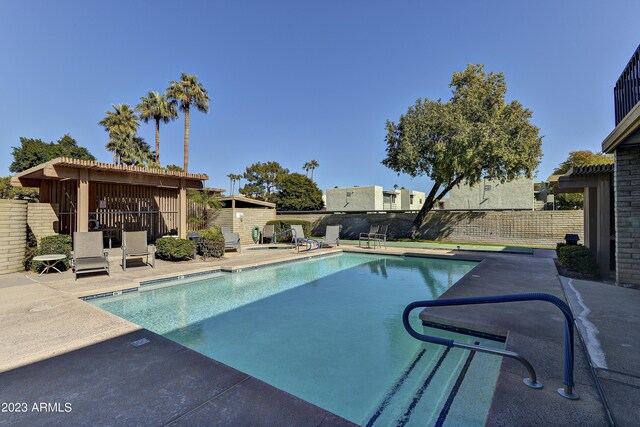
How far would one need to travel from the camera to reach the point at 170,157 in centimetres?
3984

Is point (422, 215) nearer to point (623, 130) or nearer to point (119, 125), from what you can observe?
point (623, 130)

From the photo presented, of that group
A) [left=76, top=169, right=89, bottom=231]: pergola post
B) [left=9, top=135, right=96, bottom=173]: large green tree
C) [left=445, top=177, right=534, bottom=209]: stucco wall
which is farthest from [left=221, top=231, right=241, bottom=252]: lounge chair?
[left=9, top=135, right=96, bottom=173]: large green tree

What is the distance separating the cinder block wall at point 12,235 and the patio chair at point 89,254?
176 cm


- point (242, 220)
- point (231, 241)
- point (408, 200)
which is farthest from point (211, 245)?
point (408, 200)

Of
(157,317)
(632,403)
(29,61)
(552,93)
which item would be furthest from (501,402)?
(29,61)

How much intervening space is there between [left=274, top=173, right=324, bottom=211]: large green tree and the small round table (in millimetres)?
35331

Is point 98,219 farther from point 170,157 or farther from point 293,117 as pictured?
point 170,157

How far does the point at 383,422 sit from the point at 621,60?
48.5 ft

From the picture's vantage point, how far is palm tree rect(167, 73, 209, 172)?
22141mm

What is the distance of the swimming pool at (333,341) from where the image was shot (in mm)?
2807

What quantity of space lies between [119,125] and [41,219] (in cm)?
1967

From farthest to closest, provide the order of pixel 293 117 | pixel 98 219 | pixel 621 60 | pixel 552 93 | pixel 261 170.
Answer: pixel 261 170, pixel 293 117, pixel 552 93, pixel 98 219, pixel 621 60

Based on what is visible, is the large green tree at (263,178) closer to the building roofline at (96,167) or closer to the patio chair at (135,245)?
the building roofline at (96,167)

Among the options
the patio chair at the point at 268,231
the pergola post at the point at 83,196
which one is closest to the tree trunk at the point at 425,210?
the patio chair at the point at 268,231
